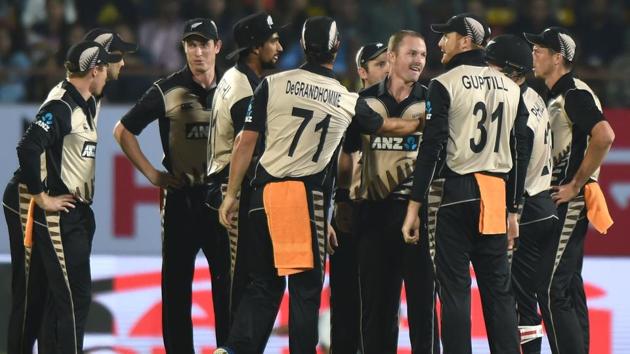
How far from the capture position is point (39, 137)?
24.6ft

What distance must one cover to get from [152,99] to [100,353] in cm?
232

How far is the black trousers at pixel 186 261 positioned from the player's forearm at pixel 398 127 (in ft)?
3.99

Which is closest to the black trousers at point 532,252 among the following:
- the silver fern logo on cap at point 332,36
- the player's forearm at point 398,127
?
the player's forearm at point 398,127

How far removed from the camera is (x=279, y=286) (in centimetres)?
761

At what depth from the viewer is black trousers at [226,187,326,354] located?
7453mm

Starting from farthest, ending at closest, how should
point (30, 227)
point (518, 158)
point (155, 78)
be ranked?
point (155, 78) < point (30, 227) < point (518, 158)

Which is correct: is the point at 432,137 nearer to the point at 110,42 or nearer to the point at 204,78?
the point at 204,78

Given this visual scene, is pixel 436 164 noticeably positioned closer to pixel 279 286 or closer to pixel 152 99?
pixel 279 286

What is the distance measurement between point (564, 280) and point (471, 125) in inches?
52.3

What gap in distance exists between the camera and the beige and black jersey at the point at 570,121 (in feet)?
26.6

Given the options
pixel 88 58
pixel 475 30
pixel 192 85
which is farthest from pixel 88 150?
pixel 475 30

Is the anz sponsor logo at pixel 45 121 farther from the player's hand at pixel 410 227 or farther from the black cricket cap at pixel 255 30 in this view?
the player's hand at pixel 410 227

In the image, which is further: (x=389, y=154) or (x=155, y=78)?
(x=155, y=78)

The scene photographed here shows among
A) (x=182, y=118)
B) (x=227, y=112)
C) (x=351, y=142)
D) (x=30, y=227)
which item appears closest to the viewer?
(x=30, y=227)
